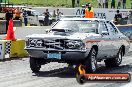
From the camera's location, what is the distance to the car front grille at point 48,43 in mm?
11836

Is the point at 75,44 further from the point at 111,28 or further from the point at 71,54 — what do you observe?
the point at 111,28

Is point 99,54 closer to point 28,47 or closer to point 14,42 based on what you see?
point 28,47

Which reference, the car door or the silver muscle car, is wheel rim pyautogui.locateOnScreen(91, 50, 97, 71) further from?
the car door

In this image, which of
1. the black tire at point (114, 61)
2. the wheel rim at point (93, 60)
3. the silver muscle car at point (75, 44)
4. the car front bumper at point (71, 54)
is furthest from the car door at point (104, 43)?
the car front bumper at point (71, 54)

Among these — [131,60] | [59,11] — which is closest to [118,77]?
[131,60]

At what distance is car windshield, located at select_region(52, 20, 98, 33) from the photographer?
12.9 meters

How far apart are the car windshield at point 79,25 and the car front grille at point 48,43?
955 millimetres

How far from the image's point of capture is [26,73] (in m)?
12.7

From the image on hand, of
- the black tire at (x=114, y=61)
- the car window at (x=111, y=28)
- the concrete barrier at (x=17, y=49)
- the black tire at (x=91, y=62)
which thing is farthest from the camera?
the concrete barrier at (x=17, y=49)

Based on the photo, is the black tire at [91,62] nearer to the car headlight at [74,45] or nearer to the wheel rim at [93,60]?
the wheel rim at [93,60]

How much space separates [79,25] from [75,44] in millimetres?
1407

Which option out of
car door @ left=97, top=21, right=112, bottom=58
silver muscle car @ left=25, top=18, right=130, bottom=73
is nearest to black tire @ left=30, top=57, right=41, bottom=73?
silver muscle car @ left=25, top=18, right=130, bottom=73

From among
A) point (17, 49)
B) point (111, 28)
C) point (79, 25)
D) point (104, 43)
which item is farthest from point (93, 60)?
point (17, 49)

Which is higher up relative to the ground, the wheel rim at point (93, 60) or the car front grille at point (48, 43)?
the car front grille at point (48, 43)
